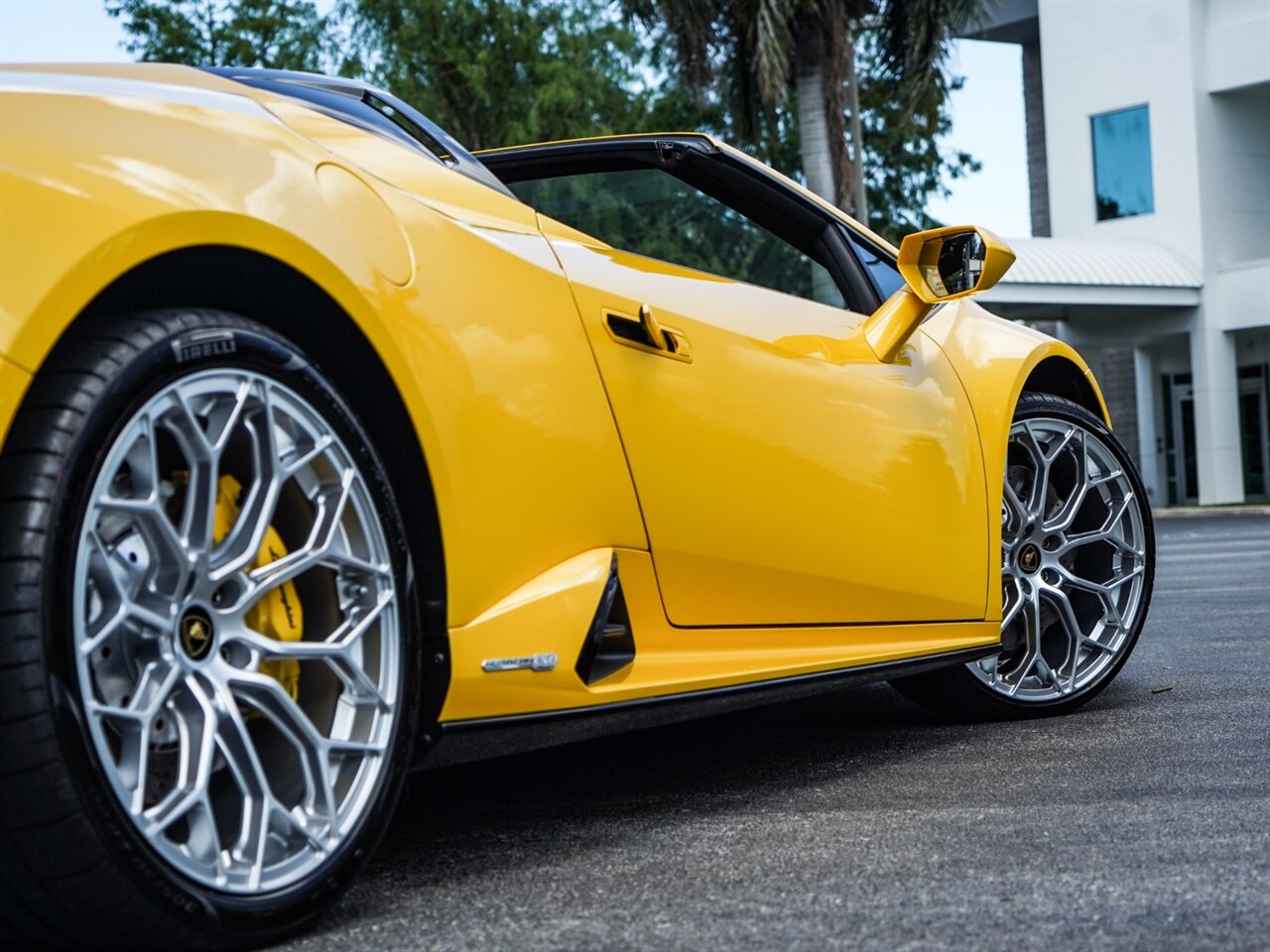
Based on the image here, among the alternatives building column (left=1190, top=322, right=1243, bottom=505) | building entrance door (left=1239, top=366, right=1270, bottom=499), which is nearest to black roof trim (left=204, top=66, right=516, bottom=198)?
building column (left=1190, top=322, right=1243, bottom=505)

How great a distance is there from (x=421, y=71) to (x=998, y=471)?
30.6 meters

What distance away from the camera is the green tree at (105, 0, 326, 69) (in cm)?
3422

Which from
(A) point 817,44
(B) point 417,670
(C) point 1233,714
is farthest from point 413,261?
(A) point 817,44

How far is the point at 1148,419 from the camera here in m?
29.0

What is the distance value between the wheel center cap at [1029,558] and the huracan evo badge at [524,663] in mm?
1930

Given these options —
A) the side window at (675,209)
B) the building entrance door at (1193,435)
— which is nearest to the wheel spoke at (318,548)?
the side window at (675,209)

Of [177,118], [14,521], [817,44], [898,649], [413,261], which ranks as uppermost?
[817,44]

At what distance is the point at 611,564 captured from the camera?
268 cm

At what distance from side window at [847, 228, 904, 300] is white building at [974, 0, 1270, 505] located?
2072cm

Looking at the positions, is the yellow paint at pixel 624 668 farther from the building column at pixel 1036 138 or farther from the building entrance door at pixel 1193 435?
the building column at pixel 1036 138

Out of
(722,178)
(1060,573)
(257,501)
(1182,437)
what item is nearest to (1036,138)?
(1182,437)

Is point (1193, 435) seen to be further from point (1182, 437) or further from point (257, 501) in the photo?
point (257, 501)

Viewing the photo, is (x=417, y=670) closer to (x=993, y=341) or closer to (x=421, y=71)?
(x=993, y=341)

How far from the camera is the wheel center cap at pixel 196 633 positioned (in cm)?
204
